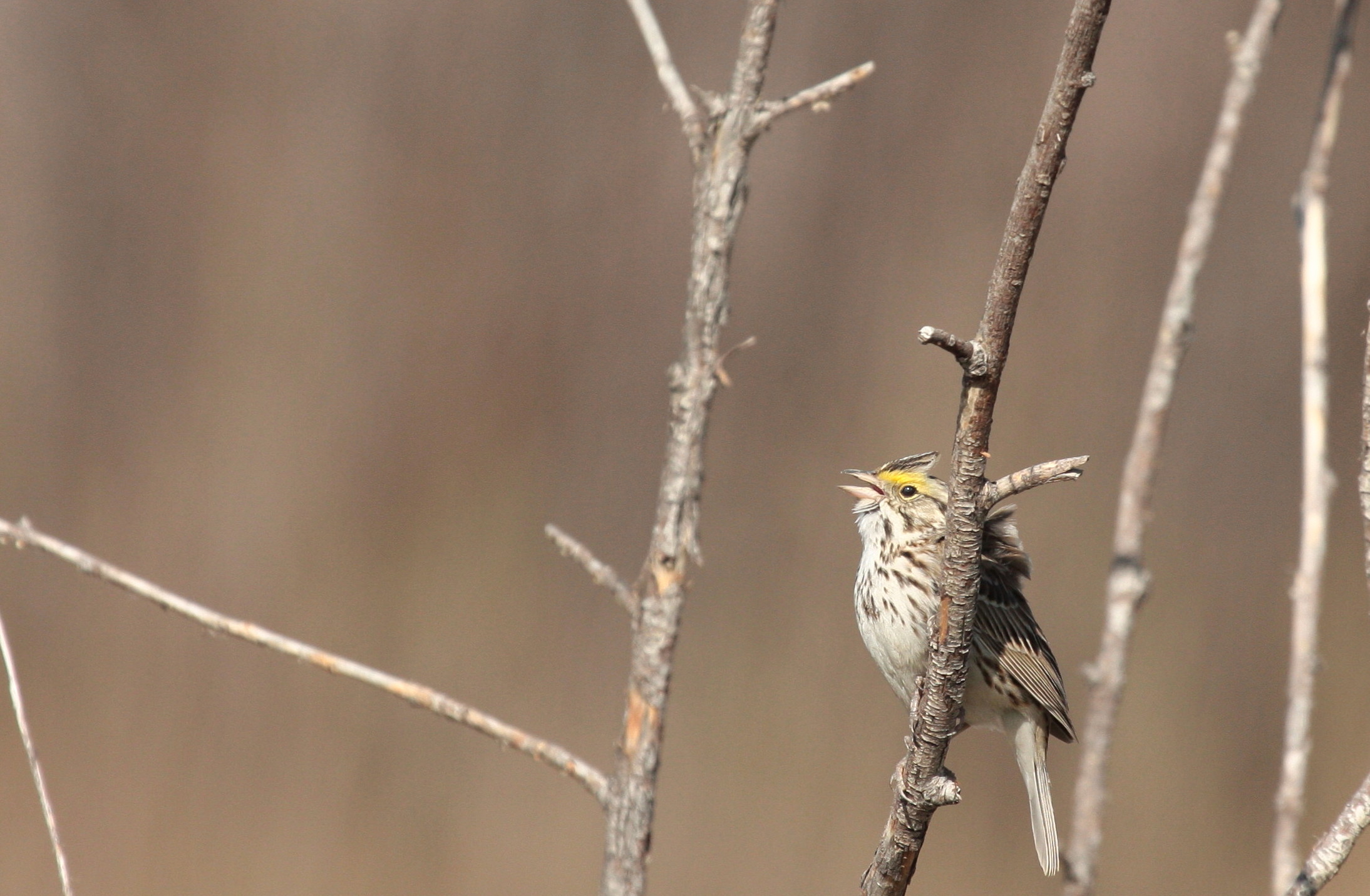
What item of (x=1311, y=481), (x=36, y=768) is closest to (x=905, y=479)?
(x=1311, y=481)

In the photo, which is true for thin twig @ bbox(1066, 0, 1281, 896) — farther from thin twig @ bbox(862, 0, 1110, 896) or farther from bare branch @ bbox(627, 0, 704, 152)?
bare branch @ bbox(627, 0, 704, 152)

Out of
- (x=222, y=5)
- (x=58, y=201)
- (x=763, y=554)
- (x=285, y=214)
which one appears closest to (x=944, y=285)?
(x=763, y=554)

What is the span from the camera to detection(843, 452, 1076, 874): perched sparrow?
2.78 metres

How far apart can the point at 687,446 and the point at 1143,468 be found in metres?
0.84

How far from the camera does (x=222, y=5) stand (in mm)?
5027

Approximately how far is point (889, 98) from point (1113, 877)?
10.8 ft

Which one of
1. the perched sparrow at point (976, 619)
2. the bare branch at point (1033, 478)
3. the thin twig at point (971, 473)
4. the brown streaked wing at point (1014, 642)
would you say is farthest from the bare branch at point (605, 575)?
the brown streaked wing at point (1014, 642)

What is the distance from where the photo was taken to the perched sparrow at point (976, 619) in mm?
2783

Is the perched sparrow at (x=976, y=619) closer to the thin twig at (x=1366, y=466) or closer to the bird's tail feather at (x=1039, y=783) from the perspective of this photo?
the bird's tail feather at (x=1039, y=783)

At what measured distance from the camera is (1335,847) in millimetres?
1423

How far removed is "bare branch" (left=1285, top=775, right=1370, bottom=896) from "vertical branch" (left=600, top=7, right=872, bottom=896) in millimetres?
849

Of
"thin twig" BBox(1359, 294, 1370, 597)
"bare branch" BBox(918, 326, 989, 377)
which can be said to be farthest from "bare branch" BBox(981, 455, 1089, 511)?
"thin twig" BBox(1359, 294, 1370, 597)

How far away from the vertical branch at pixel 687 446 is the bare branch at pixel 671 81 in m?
0.02

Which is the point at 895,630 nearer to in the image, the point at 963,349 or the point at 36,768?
the point at 963,349
